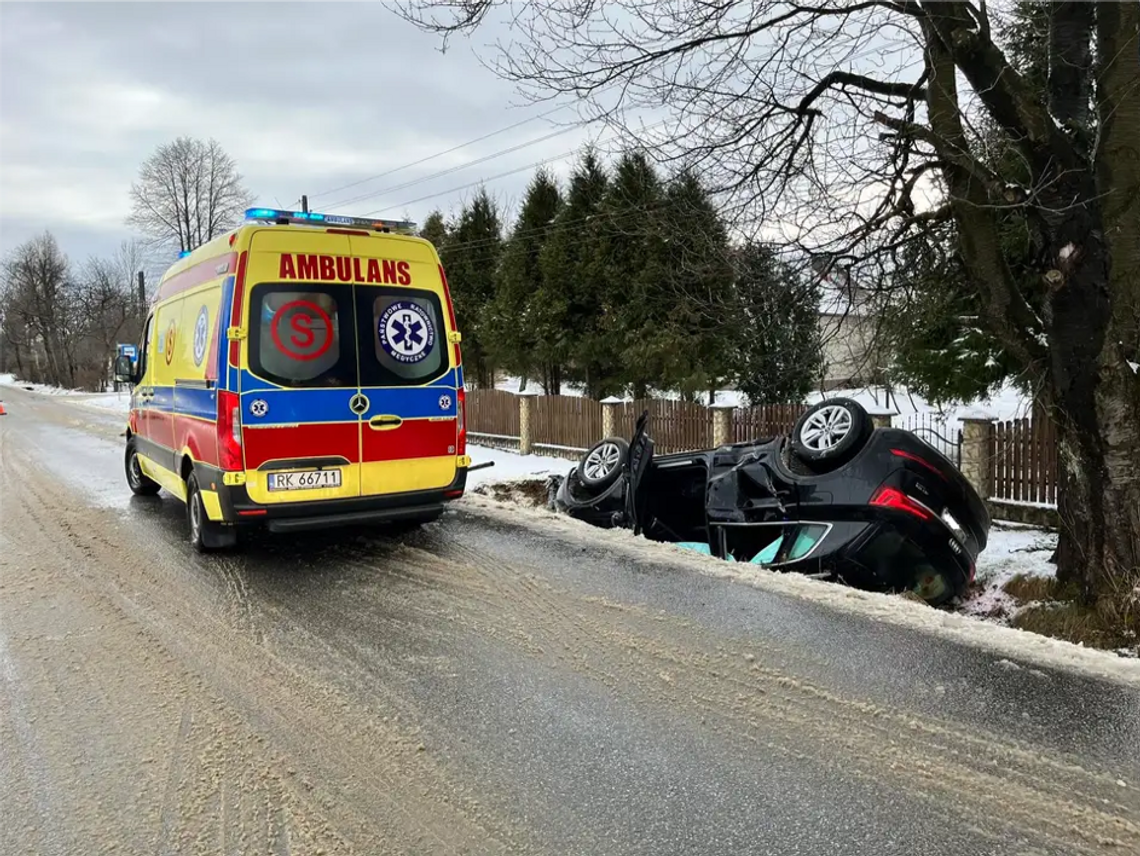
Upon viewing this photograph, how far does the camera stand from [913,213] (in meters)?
6.44

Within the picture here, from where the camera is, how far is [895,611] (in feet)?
15.2

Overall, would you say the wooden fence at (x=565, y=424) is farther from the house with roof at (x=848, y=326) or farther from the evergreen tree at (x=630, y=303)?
the house with roof at (x=848, y=326)

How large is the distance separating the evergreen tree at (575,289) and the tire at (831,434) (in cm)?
1169

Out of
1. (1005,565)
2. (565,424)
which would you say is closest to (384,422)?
(1005,565)

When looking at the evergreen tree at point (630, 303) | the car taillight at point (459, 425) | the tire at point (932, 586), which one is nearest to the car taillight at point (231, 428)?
the car taillight at point (459, 425)

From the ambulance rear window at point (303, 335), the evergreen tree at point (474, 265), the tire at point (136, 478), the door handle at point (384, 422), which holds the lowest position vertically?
the tire at point (136, 478)

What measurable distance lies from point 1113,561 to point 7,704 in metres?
6.24

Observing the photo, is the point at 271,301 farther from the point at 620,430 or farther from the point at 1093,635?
the point at 620,430

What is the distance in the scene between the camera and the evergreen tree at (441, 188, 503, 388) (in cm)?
2394

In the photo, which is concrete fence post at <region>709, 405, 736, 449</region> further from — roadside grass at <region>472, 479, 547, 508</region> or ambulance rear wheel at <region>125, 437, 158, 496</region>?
ambulance rear wheel at <region>125, 437, 158, 496</region>

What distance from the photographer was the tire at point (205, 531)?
6.25m

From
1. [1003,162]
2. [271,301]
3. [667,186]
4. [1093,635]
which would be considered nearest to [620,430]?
[667,186]

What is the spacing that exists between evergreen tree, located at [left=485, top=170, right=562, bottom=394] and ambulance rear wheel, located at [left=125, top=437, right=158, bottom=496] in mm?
10438

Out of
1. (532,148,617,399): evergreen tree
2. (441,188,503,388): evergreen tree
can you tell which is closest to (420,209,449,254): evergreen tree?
(441,188,503,388): evergreen tree
